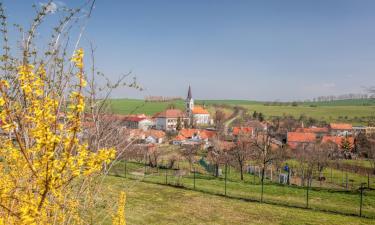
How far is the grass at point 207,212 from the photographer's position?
1791cm

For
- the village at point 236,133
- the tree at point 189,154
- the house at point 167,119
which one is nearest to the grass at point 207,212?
the village at point 236,133

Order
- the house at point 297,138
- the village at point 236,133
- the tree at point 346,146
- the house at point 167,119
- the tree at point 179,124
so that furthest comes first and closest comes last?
the house at point 167,119 → the tree at point 179,124 → the house at point 297,138 → the village at point 236,133 → the tree at point 346,146

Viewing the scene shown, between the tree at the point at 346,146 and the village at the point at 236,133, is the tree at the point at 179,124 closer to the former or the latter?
the village at the point at 236,133

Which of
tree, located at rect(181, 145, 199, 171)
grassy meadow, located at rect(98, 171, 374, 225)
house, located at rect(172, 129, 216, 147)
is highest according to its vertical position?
grassy meadow, located at rect(98, 171, 374, 225)

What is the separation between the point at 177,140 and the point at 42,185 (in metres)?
67.4

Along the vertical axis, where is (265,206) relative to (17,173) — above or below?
below

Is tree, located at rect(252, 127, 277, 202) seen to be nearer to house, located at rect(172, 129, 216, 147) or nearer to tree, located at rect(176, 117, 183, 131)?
house, located at rect(172, 129, 216, 147)

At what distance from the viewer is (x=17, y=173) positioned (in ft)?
18.8

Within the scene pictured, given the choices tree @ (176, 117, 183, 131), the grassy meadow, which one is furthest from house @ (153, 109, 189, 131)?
the grassy meadow

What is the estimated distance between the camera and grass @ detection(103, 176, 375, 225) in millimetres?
17906

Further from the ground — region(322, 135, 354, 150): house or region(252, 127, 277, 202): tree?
region(252, 127, 277, 202): tree

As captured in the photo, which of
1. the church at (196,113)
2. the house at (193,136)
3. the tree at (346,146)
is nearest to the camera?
the tree at (346,146)

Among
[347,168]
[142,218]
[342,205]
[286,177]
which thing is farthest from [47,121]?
[347,168]

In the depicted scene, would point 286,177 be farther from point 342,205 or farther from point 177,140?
point 177,140
